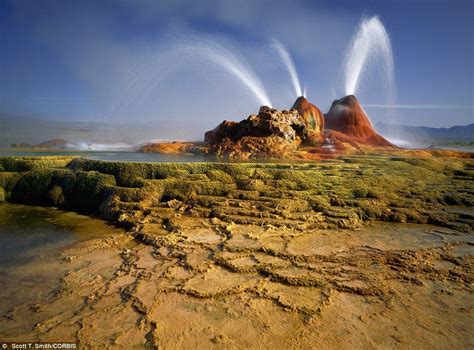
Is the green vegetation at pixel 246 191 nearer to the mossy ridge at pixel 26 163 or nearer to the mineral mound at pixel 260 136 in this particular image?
the mossy ridge at pixel 26 163

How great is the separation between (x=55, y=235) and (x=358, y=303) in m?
8.57

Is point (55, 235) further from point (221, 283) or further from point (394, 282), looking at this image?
point (394, 282)

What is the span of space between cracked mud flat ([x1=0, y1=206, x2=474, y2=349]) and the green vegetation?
167 centimetres

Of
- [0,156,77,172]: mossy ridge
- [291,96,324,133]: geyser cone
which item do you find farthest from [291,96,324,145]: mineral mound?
[0,156,77,172]: mossy ridge

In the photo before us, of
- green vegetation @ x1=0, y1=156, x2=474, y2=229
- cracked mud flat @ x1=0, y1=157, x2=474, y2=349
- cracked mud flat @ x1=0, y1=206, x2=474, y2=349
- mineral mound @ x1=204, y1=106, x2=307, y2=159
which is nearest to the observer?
cracked mud flat @ x1=0, y1=206, x2=474, y2=349

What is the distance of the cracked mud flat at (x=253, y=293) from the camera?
4855 mm

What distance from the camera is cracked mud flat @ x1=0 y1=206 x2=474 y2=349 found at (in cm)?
486

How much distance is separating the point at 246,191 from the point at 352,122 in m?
36.4

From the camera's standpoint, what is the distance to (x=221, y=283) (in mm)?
6383

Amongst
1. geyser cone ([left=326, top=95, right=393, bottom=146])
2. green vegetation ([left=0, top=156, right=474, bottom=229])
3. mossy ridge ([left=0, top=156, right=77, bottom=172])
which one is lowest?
green vegetation ([left=0, top=156, right=474, bottom=229])

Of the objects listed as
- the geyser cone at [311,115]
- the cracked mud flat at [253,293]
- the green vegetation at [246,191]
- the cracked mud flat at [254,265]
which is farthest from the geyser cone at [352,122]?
the cracked mud flat at [253,293]

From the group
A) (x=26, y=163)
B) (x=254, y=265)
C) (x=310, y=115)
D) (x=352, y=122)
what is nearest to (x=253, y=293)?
(x=254, y=265)

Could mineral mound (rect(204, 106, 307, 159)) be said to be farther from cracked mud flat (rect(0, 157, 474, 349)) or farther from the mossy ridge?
the mossy ridge

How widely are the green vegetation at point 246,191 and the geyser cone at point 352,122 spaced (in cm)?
2696
